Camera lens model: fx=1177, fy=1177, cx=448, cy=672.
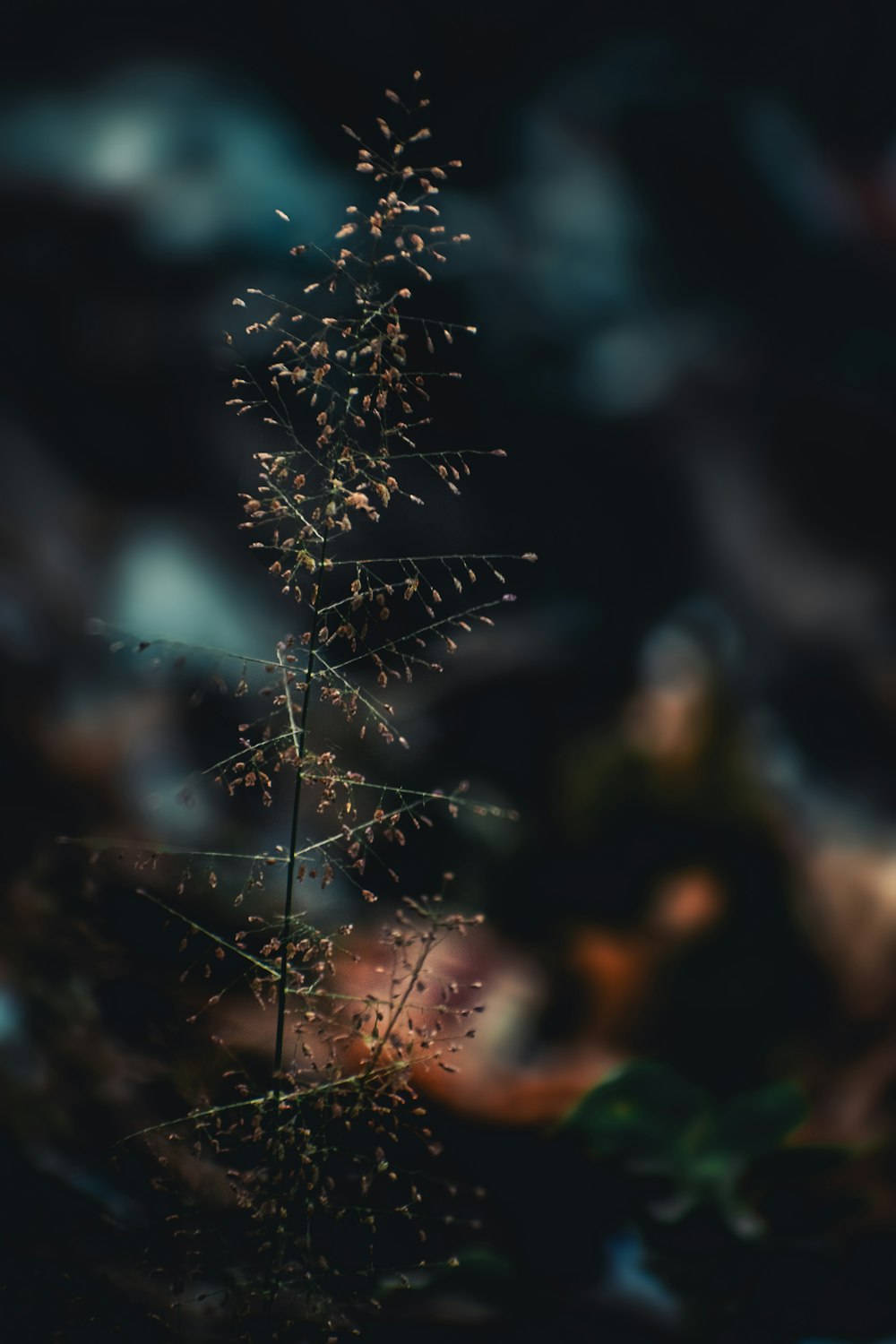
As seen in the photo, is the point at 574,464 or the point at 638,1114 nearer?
the point at 638,1114

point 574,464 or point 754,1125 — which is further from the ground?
point 574,464

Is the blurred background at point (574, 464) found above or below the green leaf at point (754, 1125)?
above

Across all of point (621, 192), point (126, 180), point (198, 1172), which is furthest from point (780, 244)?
point (198, 1172)

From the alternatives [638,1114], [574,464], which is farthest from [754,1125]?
[574,464]

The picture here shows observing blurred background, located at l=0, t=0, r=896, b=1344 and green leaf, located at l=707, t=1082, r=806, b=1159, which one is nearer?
green leaf, located at l=707, t=1082, r=806, b=1159

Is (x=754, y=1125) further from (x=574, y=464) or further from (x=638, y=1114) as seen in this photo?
(x=574, y=464)

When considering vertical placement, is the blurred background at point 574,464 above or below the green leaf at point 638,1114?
above

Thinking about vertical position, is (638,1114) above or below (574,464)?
below

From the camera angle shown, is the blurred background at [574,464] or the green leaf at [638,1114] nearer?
the green leaf at [638,1114]

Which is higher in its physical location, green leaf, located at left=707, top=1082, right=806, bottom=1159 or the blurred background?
the blurred background
